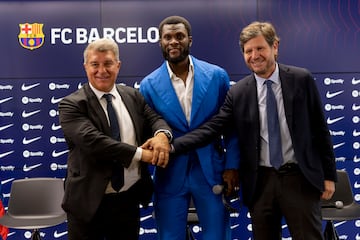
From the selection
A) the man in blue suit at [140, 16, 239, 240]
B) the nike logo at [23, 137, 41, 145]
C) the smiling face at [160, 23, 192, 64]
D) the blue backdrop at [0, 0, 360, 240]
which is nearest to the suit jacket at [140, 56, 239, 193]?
the man in blue suit at [140, 16, 239, 240]

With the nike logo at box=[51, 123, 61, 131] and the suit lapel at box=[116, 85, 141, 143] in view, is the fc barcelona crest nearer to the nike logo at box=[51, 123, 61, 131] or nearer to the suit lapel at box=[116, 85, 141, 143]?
the nike logo at box=[51, 123, 61, 131]

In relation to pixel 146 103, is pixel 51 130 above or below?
below

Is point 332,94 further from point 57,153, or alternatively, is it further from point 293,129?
point 57,153

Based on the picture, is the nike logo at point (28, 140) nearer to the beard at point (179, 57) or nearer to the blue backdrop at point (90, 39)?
the blue backdrop at point (90, 39)

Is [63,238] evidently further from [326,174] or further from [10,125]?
[326,174]

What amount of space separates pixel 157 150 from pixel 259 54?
805mm

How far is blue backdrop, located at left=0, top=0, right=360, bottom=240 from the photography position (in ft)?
12.9

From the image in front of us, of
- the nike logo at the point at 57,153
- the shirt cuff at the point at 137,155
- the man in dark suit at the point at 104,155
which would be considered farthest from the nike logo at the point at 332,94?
the nike logo at the point at 57,153

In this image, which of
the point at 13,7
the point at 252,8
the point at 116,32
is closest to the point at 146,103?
the point at 116,32

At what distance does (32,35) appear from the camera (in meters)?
3.92

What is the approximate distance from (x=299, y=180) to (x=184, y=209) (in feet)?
2.36

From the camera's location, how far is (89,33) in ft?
12.9

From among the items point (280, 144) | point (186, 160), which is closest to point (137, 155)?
point (186, 160)

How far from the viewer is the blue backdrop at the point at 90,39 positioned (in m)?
3.93
